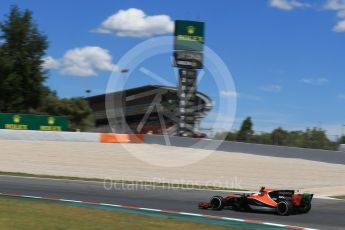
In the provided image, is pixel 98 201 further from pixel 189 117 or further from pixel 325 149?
pixel 189 117

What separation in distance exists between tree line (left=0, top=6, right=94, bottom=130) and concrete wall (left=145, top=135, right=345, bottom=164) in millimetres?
21122

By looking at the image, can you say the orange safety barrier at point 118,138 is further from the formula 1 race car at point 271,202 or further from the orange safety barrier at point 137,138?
the formula 1 race car at point 271,202

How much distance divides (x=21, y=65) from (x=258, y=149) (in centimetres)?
3247

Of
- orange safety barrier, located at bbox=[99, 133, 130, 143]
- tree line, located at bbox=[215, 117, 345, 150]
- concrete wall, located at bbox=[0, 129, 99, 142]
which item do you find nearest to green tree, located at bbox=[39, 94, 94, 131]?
orange safety barrier, located at bbox=[99, 133, 130, 143]

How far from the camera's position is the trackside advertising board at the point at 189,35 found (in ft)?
212

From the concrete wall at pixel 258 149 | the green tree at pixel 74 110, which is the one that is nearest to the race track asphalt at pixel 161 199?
the concrete wall at pixel 258 149

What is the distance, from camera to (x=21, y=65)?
60.3 metres

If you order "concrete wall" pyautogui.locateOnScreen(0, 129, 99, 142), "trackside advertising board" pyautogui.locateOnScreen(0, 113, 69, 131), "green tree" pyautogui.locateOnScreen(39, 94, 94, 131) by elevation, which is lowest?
"concrete wall" pyautogui.locateOnScreen(0, 129, 99, 142)

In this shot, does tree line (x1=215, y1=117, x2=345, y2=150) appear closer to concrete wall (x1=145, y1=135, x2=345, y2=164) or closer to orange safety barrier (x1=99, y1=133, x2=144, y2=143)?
concrete wall (x1=145, y1=135, x2=345, y2=164)

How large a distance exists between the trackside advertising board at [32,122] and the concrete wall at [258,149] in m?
6.69

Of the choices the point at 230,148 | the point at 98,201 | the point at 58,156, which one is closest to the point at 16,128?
the point at 58,156

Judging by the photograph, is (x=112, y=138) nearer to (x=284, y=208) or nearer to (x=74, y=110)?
(x=284, y=208)

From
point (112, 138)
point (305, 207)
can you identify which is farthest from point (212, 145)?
point (305, 207)

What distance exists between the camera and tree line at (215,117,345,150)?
116 feet
